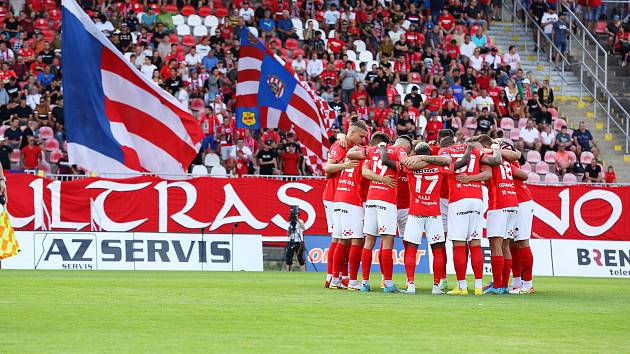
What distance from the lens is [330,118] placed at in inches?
1236

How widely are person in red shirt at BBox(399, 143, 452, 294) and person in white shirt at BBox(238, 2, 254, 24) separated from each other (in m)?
23.3

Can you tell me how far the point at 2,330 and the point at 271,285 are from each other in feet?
31.6

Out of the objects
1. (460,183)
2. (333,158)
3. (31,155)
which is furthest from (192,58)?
(460,183)

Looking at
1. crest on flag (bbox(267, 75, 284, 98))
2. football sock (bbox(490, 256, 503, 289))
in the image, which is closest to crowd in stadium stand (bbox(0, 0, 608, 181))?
crest on flag (bbox(267, 75, 284, 98))

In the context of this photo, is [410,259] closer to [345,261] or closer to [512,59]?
[345,261]

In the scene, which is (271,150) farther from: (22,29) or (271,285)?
(271,285)

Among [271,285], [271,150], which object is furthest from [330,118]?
[271,285]

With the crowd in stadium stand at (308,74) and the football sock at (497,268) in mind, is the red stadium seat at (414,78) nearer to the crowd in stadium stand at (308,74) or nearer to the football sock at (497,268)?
the crowd in stadium stand at (308,74)

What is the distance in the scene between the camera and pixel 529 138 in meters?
38.8

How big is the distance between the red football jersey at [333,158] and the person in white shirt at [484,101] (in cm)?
1998

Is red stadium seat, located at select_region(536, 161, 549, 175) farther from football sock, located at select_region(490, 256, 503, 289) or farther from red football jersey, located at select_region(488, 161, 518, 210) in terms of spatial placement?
football sock, located at select_region(490, 256, 503, 289)

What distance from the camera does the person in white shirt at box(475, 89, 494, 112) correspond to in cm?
3994

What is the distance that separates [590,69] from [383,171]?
2821 centimetres

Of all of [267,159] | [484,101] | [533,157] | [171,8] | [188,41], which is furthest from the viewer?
[171,8]
